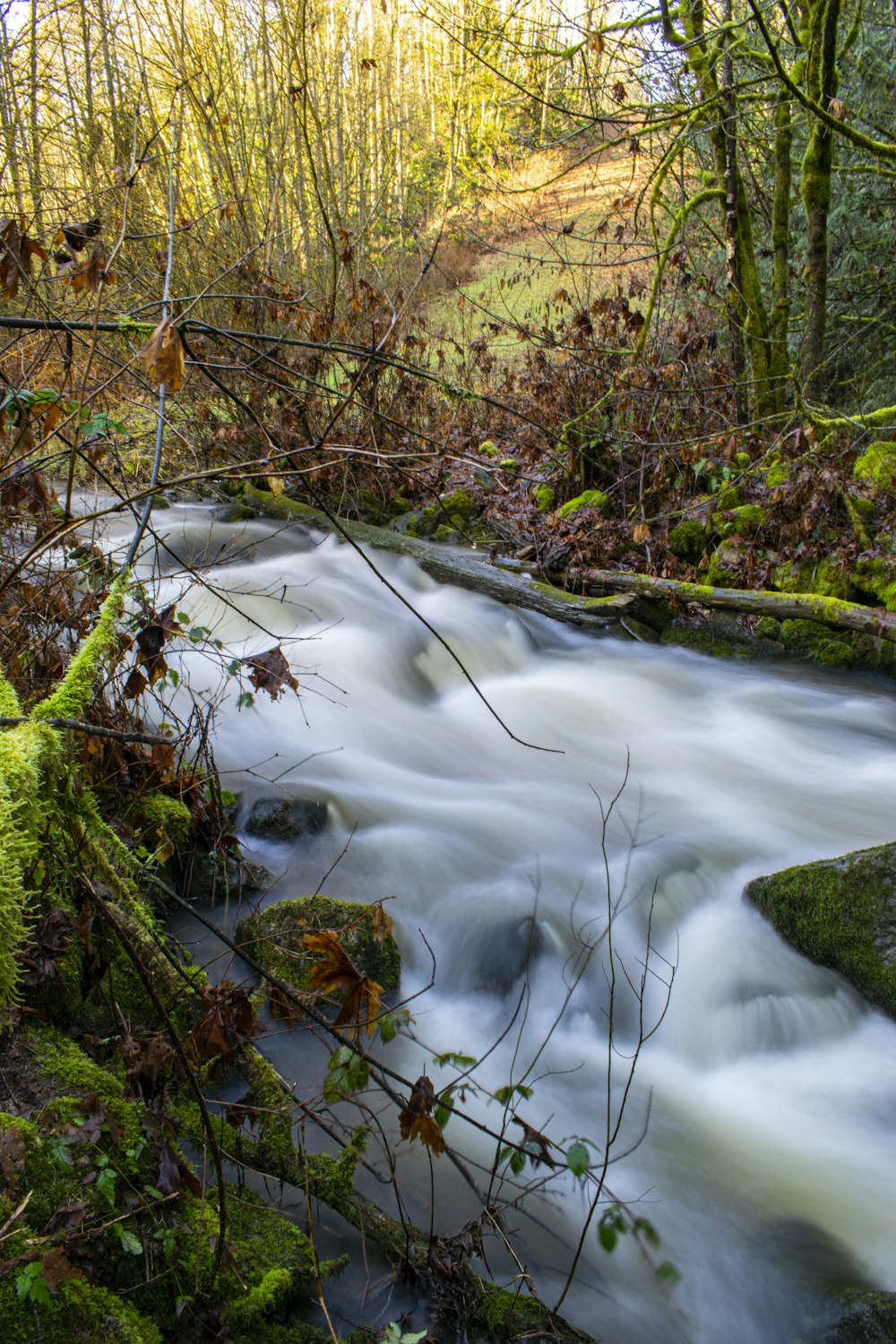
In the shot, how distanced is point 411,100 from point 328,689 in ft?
35.3

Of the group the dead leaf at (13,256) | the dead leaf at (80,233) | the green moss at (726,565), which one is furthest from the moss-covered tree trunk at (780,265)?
the dead leaf at (13,256)

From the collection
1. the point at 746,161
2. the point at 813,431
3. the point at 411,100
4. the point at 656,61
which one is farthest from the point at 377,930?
the point at 411,100

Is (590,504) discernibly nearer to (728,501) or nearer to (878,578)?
(728,501)

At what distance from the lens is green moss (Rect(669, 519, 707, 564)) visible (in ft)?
25.6

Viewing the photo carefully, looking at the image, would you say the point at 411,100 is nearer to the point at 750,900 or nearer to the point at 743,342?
the point at 743,342

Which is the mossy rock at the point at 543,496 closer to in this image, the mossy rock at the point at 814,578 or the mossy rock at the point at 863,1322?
the mossy rock at the point at 814,578

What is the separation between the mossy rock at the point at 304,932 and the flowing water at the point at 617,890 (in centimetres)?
33

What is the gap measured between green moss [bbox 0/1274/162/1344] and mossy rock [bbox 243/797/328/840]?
2.79 m

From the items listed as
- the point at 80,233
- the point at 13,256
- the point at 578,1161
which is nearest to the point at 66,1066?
the point at 578,1161

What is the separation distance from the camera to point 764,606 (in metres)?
6.75

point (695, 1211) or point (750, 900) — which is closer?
point (695, 1211)

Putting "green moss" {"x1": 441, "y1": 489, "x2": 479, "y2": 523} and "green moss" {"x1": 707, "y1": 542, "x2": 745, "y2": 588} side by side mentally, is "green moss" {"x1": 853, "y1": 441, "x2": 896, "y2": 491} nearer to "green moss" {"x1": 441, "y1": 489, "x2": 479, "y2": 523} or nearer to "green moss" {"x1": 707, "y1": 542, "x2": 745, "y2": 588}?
"green moss" {"x1": 707, "y1": 542, "x2": 745, "y2": 588}

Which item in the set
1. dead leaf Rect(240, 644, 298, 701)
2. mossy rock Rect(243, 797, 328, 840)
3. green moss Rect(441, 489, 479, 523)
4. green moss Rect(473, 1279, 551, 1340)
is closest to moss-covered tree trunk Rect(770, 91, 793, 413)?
green moss Rect(441, 489, 479, 523)

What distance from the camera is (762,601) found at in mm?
6750
